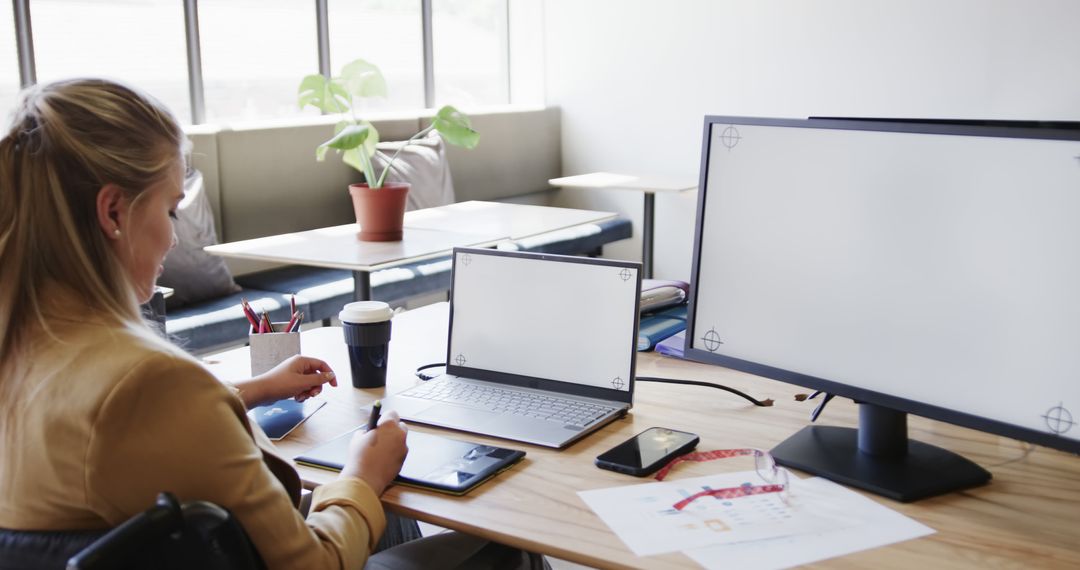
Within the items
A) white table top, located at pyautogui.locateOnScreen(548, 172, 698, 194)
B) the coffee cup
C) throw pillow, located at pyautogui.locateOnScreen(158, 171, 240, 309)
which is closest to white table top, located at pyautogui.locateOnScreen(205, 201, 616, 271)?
throw pillow, located at pyautogui.locateOnScreen(158, 171, 240, 309)

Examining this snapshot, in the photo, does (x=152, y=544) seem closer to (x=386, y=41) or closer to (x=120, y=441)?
(x=120, y=441)

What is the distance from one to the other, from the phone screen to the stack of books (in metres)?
0.43

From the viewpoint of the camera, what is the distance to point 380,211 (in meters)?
3.08

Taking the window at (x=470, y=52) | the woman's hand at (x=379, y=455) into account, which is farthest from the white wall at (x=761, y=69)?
the woman's hand at (x=379, y=455)

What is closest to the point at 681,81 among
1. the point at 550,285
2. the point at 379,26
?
the point at 379,26

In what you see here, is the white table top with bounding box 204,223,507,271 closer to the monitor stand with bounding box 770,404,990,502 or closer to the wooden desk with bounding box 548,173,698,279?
the wooden desk with bounding box 548,173,698,279

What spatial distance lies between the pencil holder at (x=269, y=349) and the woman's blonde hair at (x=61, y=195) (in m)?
0.60

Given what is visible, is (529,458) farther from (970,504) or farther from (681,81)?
(681,81)

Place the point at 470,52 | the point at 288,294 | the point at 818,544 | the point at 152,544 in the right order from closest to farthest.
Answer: the point at 152,544 → the point at 818,544 → the point at 288,294 → the point at 470,52

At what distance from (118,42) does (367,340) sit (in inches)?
108

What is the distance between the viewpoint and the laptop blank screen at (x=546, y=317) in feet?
4.66

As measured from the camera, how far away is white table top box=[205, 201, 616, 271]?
2834 mm

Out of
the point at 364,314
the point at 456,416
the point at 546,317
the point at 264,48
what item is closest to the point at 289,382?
the point at 364,314

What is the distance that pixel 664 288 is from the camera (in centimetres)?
187
